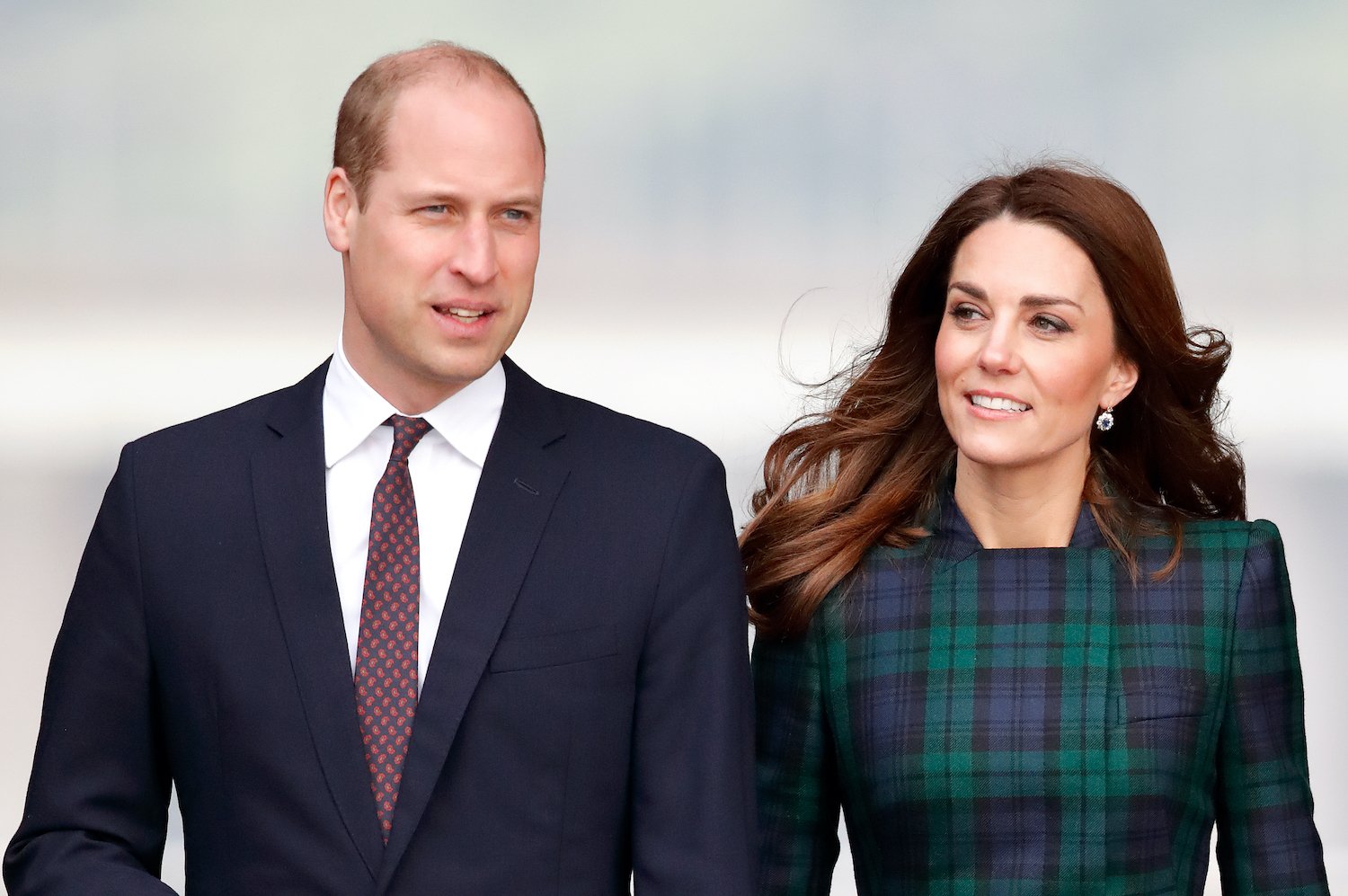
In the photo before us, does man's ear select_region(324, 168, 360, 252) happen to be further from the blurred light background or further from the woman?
the blurred light background

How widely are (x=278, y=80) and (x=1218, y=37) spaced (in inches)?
68.9

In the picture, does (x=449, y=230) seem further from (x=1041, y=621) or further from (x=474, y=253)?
(x=1041, y=621)

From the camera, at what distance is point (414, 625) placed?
6.89ft

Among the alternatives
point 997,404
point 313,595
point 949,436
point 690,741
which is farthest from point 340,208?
point 949,436

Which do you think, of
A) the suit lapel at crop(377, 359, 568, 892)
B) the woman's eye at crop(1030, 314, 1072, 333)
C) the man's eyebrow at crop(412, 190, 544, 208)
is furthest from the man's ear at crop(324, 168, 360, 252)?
the woman's eye at crop(1030, 314, 1072, 333)

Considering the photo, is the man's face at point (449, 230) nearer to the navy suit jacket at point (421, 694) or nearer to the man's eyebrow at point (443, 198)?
the man's eyebrow at point (443, 198)

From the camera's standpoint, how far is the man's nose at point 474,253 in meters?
2.08

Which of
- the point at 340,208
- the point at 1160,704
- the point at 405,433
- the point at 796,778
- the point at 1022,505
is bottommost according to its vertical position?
the point at 796,778

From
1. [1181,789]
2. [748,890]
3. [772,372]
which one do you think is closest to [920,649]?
[1181,789]

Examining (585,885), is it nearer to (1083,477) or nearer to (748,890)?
(748,890)

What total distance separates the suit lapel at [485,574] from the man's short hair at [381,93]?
0.89 feet

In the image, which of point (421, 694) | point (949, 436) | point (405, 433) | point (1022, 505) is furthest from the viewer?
point (949, 436)

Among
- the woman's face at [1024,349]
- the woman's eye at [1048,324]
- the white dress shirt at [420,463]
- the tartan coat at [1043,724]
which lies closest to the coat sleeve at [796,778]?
the tartan coat at [1043,724]

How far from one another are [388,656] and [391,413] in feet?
0.86
